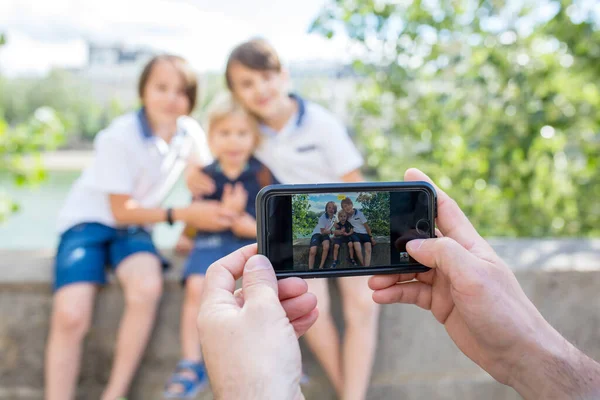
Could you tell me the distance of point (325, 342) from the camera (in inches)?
72.4

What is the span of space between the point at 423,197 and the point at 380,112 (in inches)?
84.2

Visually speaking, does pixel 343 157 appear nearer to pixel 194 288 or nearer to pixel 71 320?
pixel 194 288

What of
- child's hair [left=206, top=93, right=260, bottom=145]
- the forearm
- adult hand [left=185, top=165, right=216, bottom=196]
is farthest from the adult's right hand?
the forearm

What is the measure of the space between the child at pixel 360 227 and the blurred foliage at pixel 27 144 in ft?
5.83

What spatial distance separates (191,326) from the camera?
6.05 ft

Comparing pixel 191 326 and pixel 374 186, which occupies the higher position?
pixel 374 186

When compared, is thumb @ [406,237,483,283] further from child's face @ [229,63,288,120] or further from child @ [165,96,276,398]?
child's face @ [229,63,288,120]

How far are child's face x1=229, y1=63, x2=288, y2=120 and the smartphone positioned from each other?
118 centimetres

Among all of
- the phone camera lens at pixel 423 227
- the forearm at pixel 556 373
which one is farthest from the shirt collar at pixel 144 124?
the forearm at pixel 556 373

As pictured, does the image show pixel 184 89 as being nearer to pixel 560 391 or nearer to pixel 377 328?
pixel 377 328

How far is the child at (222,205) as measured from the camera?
1820mm

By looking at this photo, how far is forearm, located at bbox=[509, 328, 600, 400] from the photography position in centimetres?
89

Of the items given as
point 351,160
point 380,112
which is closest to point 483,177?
point 380,112

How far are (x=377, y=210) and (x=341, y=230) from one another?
0.08 metres
